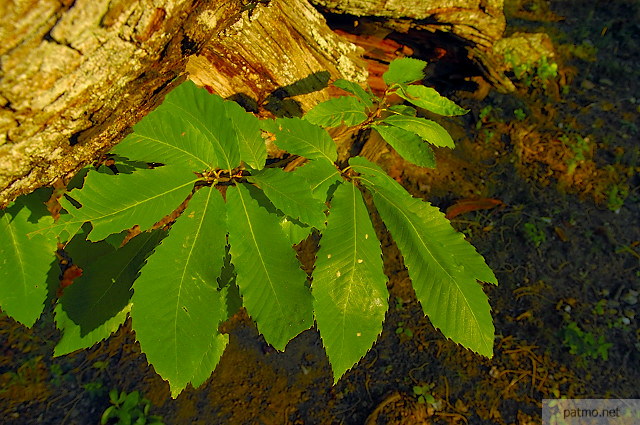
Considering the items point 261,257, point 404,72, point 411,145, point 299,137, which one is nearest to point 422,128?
point 411,145

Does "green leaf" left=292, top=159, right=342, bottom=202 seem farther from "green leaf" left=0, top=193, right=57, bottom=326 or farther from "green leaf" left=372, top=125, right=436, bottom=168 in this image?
"green leaf" left=0, top=193, right=57, bottom=326

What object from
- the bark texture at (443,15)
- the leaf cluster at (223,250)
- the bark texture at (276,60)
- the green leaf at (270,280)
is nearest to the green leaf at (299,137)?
the leaf cluster at (223,250)

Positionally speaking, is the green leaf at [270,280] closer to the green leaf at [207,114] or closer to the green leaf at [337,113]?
the green leaf at [207,114]

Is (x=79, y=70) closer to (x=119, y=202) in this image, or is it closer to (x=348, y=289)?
(x=119, y=202)

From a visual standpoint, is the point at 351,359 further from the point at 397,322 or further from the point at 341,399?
the point at 397,322

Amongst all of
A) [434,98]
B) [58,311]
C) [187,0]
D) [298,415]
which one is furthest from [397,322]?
[187,0]

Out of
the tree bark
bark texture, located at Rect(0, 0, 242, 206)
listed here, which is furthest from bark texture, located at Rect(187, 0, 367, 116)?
bark texture, located at Rect(0, 0, 242, 206)

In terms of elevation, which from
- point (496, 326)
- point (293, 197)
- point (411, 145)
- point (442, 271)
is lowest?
point (496, 326)

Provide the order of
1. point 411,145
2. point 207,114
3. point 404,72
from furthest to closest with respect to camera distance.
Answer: point 404,72
point 411,145
point 207,114
